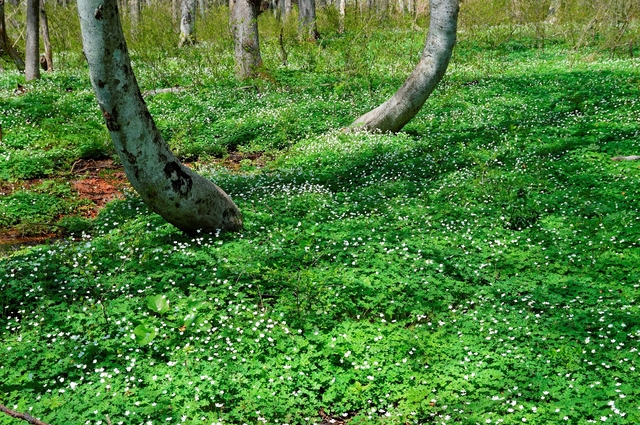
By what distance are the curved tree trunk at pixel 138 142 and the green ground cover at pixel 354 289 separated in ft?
1.31

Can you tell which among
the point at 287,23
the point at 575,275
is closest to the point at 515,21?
the point at 287,23

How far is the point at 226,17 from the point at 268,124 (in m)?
9.47

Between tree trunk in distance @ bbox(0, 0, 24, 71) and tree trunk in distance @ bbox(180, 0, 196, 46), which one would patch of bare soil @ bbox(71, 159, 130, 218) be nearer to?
tree trunk in distance @ bbox(0, 0, 24, 71)

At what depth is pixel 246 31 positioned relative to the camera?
54.4 feet

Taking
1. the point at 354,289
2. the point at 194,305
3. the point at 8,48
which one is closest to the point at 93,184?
the point at 194,305

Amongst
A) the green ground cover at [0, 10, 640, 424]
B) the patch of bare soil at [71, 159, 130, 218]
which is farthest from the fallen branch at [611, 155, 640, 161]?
the patch of bare soil at [71, 159, 130, 218]

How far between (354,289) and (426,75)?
697 centimetres

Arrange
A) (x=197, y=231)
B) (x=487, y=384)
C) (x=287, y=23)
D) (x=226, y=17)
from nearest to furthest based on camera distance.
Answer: (x=487, y=384) < (x=197, y=231) < (x=226, y=17) < (x=287, y=23)

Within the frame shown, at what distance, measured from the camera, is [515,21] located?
91.4ft

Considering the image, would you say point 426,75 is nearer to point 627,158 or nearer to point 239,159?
point 627,158

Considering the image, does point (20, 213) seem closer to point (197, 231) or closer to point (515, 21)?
point (197, 231)

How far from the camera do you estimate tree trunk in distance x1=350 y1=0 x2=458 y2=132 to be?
11.3m

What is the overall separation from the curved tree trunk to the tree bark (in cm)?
1239

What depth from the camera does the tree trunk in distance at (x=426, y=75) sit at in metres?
11.3
